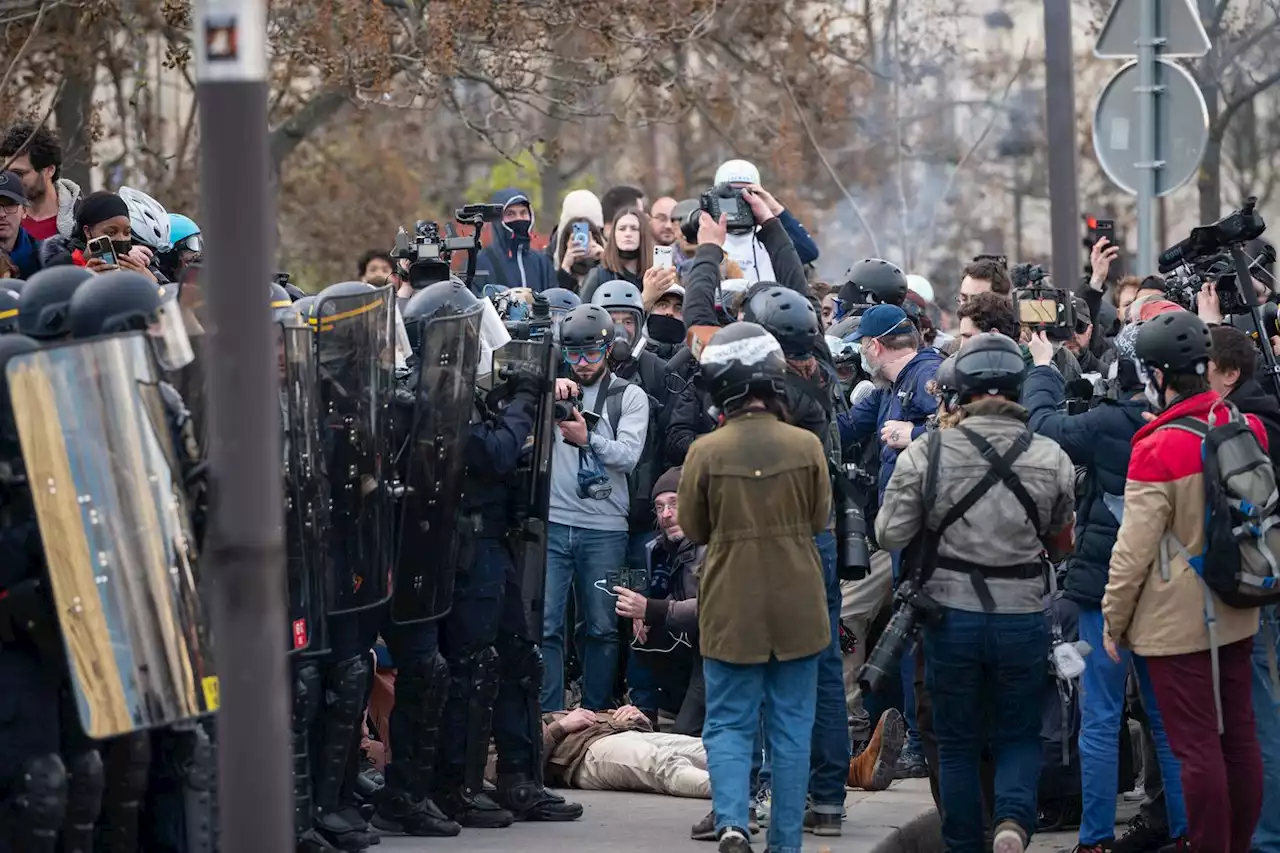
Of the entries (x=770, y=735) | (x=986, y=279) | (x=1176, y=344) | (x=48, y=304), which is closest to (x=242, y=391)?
(x=48, y=304)

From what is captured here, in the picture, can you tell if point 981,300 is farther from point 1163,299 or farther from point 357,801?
point 357,801

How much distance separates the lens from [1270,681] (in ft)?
26.4

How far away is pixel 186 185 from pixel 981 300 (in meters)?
11.0

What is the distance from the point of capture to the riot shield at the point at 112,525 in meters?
6.02

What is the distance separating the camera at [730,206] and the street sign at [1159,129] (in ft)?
7.42

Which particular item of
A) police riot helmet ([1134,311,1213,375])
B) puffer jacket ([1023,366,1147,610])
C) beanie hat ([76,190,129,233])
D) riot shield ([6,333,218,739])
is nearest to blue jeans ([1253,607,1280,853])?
puffer jacket ([1023,366,1147,610])

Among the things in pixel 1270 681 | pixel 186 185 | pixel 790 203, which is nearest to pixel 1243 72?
pixel 790 203

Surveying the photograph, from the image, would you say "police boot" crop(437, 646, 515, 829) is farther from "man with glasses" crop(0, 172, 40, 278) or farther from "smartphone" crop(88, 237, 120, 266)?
"man with glasses" crop(0, 172, 40, 278)

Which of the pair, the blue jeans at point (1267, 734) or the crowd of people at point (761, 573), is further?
the blue jeans at point (1267, 734)

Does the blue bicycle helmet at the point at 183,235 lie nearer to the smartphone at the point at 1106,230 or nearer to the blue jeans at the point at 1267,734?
the blue jeans at the point at 1267,734

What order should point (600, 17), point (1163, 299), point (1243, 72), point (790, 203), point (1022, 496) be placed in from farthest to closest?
point (790, 203), point (1243, 72), point (600, 17), point (1163, 299), point (1022, 496)

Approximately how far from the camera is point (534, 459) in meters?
8.51

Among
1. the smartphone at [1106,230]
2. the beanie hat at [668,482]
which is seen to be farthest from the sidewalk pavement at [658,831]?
the smartphone at [1106,230]

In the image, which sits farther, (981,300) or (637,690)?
(637,690)
